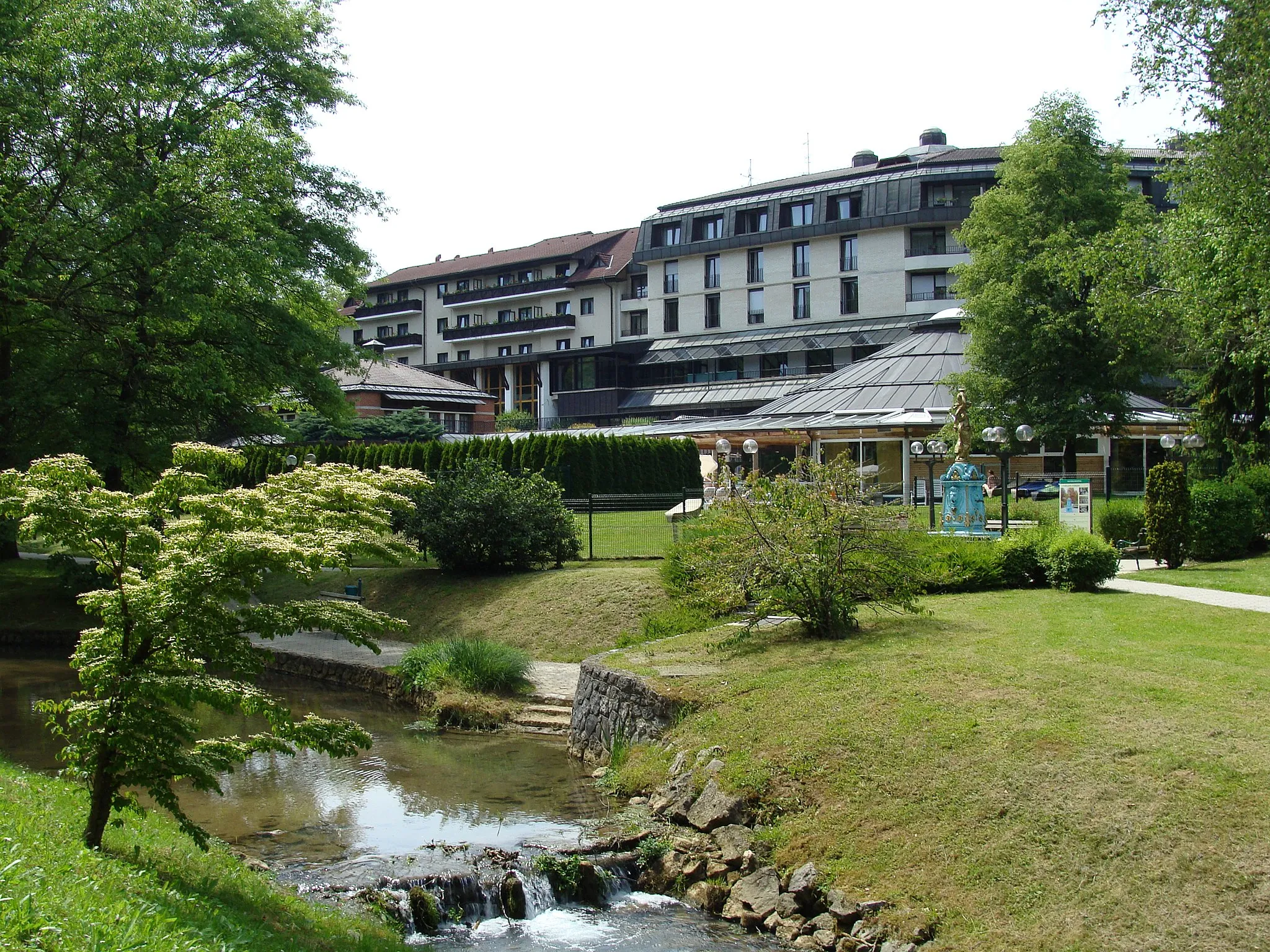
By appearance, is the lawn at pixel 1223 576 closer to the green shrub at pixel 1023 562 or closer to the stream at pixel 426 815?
the green shrub at pixel 1023 562

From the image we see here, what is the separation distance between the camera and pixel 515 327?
7600 cm

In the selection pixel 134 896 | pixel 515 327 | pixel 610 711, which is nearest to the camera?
pixel 134 896

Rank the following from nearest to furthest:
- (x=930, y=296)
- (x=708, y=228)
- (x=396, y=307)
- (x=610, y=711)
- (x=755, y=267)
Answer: (x=610, y=711), (x=930, y=296), (x=755, y=267), (x=708, y=228), (x=396, y=307)

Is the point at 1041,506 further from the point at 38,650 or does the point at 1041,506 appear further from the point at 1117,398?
the point at 38,650

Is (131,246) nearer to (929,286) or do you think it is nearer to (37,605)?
(37,605)

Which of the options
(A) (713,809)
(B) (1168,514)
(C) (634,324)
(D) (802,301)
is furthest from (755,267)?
(A) (713,809)

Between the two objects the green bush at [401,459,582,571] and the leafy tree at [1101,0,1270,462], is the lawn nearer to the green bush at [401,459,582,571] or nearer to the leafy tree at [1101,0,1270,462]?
the leafy tree at [1101,0,1270,462]

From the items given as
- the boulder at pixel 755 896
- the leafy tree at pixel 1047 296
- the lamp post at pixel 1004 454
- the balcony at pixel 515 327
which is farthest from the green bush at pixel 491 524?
the balcony at pixel 515 327

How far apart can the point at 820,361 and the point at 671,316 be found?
Result: 11444 mm

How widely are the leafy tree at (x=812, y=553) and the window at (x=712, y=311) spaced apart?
54.9 meters

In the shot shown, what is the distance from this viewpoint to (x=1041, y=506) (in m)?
25.4

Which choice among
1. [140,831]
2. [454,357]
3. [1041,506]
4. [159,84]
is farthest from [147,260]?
[454,357]

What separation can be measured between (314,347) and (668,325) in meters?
48.4

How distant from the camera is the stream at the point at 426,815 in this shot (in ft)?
26.9
